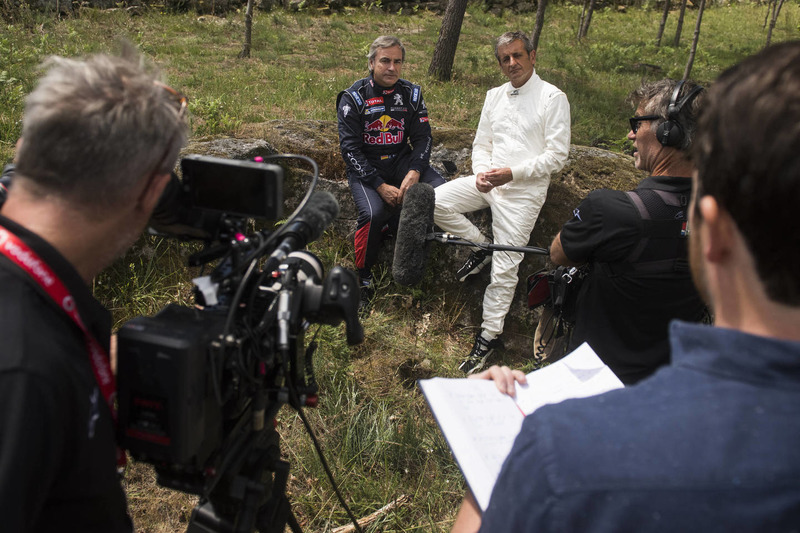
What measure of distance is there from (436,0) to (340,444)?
17.0m

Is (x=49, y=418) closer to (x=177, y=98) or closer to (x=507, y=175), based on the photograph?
(x=177, y=98)

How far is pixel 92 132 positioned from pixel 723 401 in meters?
1.24

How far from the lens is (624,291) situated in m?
2.44

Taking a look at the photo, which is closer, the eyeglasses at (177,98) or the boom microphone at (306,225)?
the eyeglasses at (177,98)

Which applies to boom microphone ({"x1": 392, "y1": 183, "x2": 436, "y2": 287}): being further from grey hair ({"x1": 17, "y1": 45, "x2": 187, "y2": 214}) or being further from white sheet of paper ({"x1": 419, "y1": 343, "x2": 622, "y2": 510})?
grey hair ({"x1": 17, "y1": 45, "x2": 187, "y2": 214})

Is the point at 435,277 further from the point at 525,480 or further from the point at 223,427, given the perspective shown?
the point at 525,480

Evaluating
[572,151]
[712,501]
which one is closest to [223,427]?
[712,501]

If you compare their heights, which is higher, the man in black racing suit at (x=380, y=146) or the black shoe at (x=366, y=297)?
the man in black racing suit at (x=380, y=146)

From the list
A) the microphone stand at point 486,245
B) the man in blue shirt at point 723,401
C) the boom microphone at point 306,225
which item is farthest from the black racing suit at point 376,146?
the man in blue shirt at point 723,401

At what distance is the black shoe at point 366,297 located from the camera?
422 cm

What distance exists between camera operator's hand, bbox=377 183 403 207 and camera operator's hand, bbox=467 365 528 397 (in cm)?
286

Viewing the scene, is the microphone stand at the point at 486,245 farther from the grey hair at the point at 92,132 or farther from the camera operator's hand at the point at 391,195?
the grey hair at the point at 92,132

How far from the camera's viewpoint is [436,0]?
17219 mm

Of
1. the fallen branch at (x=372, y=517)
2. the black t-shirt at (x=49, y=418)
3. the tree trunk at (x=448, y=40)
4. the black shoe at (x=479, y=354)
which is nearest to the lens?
the black t-shirt at (x=49, y=418)
